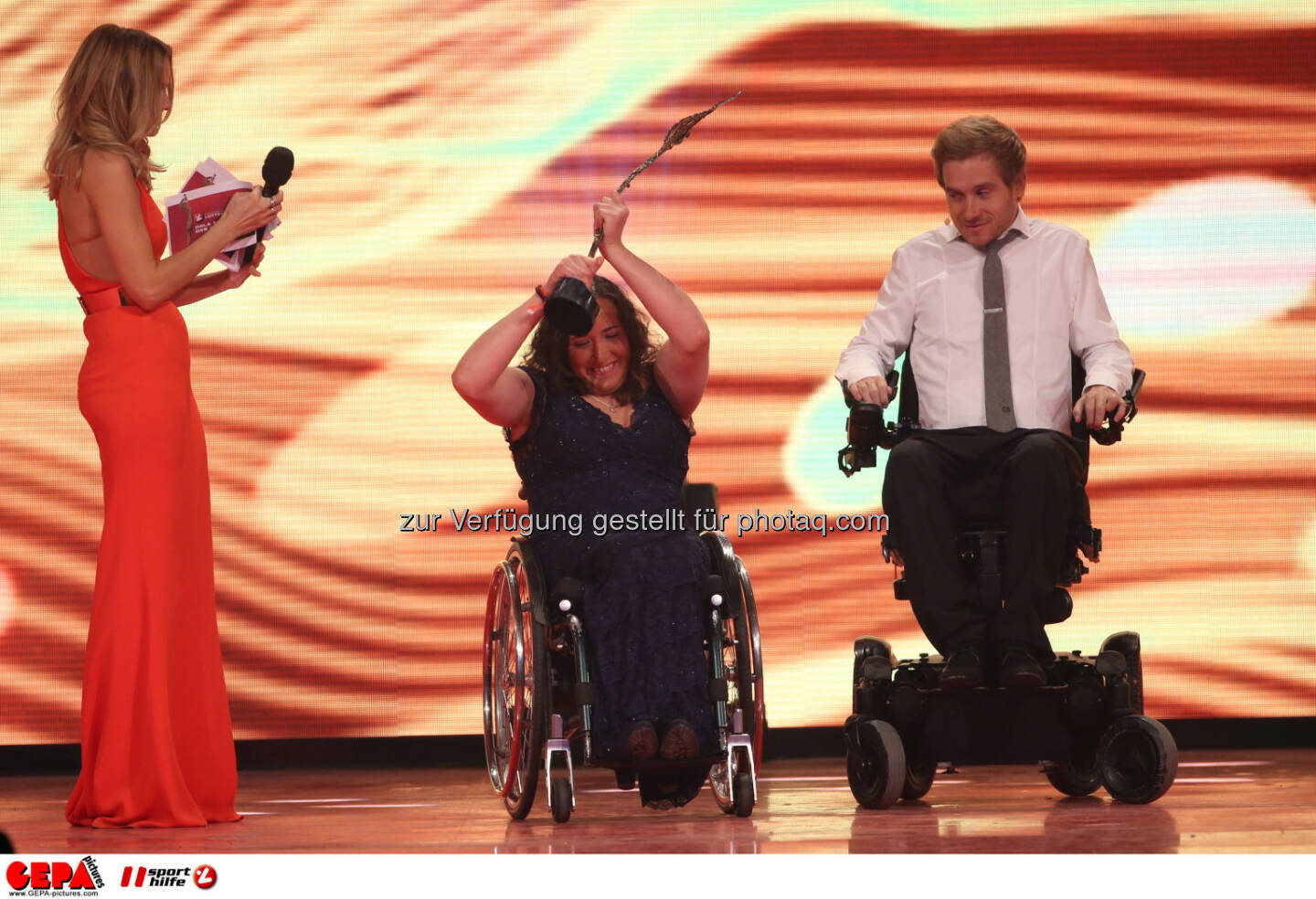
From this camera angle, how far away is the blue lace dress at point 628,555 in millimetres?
2449

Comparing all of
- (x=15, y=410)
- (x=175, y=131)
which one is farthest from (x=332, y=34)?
(x=15, y=410)

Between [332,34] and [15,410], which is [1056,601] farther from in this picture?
[15,410]

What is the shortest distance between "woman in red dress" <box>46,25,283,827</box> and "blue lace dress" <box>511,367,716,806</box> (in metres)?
0.60

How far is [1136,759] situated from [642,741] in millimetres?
854

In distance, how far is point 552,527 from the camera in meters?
2.67

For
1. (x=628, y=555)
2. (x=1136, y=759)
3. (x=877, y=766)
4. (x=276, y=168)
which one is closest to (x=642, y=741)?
(x=628, y=555)

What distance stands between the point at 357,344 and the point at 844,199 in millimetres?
1277

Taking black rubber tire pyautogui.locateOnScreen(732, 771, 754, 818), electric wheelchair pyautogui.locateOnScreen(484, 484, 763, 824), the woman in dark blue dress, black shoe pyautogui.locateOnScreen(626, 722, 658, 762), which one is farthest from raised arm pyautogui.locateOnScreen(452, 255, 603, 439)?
black rubber tire pyautogui.locateOnScreen(732, 771, 754, 818)

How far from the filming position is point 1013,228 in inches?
113

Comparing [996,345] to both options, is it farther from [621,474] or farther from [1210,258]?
[1210,258]

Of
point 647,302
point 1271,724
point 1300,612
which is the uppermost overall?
point 647,302

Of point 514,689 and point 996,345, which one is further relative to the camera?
point 996,345

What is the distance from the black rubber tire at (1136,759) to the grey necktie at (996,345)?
55 centimetres

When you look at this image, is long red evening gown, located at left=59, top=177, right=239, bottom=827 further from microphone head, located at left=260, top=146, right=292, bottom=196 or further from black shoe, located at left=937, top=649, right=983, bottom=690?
black shoe, located at left=937, top=649, right=983, bottom=690
